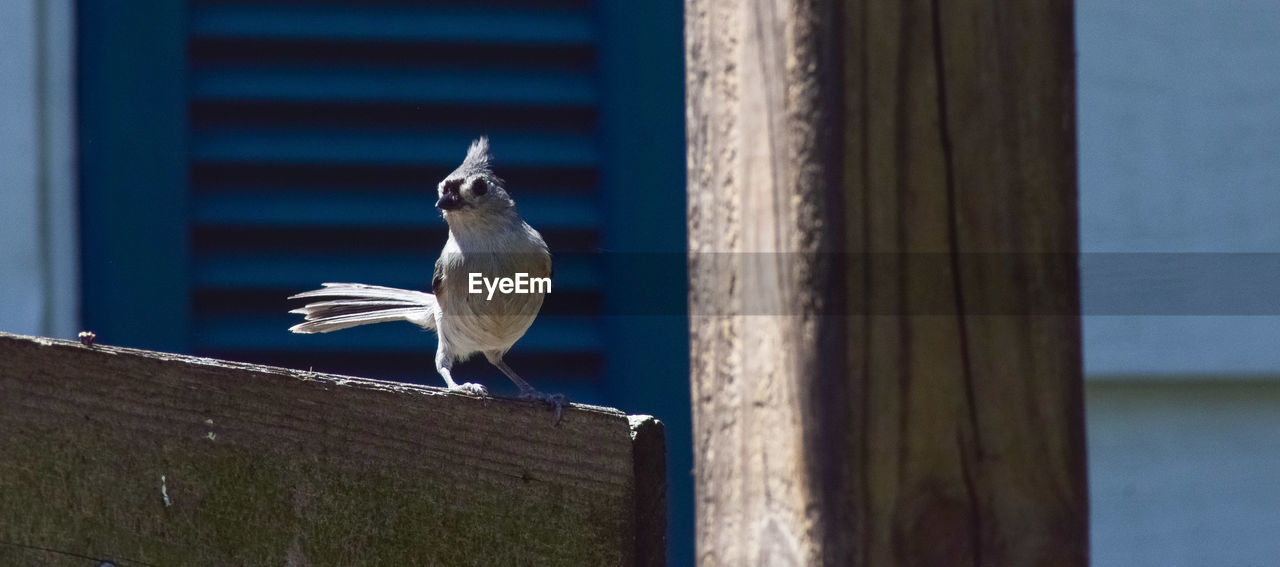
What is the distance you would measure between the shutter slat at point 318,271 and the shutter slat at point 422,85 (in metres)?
0.31

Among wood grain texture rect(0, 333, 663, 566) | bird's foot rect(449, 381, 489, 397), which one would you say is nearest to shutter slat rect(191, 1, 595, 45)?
bird's foot rect(449, 381, 489, 397)

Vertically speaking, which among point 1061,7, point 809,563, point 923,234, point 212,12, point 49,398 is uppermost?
point 212,12

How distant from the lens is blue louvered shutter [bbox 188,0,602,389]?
2.85 m

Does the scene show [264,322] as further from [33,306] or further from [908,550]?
[908,550]

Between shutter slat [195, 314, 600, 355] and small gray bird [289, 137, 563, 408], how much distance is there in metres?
0.05

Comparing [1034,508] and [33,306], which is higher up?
[33,306]

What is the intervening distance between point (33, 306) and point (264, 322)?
1.41 ft

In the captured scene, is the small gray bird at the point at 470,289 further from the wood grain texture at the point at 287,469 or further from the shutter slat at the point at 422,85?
the wood grain texture at the point at 287,469

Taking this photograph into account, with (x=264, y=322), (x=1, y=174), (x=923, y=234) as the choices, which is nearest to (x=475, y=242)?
(x=264, y=322)

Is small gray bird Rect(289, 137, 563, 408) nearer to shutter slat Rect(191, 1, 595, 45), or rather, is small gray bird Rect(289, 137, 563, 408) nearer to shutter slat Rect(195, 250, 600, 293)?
shutter slat Rect(195, 250, 600, 293)

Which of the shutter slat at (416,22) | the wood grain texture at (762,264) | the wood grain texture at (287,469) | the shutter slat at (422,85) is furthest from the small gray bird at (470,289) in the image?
the wood grain texture at (762,264)

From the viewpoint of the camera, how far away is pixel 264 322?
9.42 feet

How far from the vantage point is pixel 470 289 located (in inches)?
112

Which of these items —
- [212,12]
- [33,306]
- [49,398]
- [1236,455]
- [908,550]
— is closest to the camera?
[908,550]
